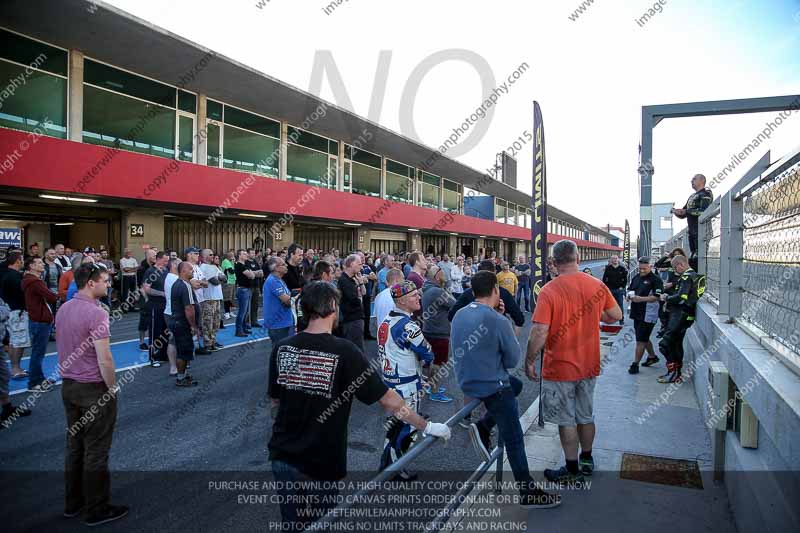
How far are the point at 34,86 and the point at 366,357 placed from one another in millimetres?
13967

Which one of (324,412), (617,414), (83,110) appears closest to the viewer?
(324,412)

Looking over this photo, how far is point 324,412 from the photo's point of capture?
232 cm

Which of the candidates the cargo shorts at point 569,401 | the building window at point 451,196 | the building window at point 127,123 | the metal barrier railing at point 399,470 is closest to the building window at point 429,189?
the building window at point 451,196

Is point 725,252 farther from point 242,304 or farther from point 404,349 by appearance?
point 242,304

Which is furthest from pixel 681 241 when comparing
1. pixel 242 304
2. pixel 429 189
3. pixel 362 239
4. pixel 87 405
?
pixel 429 189

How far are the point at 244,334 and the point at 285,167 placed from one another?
11726 millimetres

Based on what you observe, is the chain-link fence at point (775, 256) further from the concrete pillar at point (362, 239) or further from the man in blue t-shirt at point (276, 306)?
the concrete pillar at point (362, 239)

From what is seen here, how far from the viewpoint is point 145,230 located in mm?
14906

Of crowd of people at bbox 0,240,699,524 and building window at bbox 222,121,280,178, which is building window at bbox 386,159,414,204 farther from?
crowd of people at bbox 0,240,699,524

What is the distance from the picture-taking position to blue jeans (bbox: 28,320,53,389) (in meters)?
6.39

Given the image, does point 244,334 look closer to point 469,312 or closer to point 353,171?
point 469,312

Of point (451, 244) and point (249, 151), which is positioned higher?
point (249, 151)

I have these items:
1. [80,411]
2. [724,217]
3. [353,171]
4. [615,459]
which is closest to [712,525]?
[615,459]

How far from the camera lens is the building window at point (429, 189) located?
3319 cm
